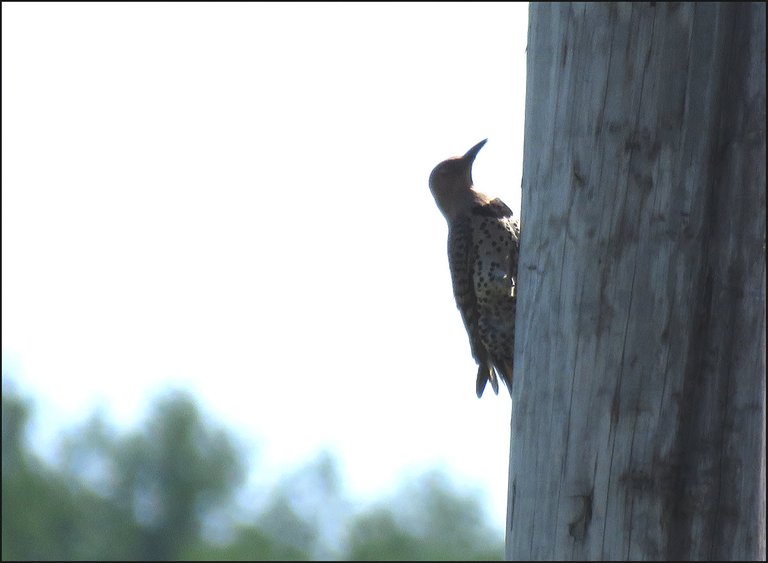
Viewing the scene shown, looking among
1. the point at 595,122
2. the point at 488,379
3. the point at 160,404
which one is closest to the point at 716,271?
the point at 595,122

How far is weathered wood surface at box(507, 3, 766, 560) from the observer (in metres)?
2.97

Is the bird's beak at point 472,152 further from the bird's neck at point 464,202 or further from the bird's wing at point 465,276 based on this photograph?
the bird's wing at point 465,276

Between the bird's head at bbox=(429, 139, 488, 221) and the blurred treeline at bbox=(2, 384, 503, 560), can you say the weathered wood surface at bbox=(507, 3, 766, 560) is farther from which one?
the blurred treeline at bbox=(2, 384, 503, 560)

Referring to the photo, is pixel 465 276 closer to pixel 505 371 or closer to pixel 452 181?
pixel 505 371

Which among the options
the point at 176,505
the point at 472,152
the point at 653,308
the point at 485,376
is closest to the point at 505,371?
the point at 485,376

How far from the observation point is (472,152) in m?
7.00

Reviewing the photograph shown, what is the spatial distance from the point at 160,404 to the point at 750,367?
42019 millimetres

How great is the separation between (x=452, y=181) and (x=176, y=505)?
122ft

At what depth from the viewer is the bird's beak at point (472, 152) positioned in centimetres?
695

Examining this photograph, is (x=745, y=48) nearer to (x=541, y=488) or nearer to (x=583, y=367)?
(x=583, y=367)

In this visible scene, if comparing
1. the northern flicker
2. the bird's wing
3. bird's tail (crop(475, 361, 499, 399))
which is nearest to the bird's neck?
the northern flicker

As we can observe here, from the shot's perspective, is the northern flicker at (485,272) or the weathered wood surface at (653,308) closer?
the weathered wood surface at (653,308)

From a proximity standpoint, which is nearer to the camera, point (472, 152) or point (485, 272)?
point (485, 272)

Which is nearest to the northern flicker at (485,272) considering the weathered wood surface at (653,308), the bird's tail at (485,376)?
the bird's tail at (485,376)
